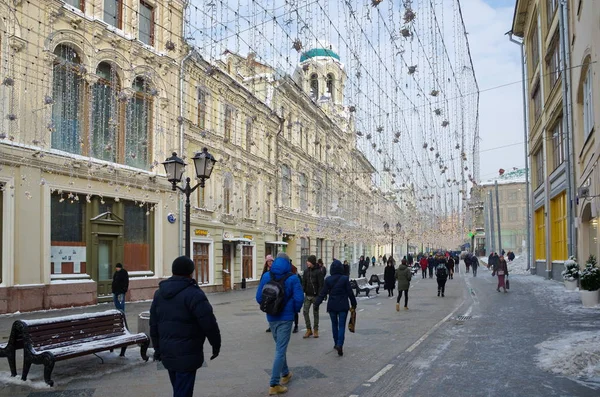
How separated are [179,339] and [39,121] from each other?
15.4m

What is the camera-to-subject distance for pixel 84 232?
21125mm

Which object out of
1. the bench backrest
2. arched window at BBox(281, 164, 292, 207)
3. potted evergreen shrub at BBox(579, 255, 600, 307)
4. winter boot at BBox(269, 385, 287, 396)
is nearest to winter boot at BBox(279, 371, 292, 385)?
winter boot at BBox(269, 385, 287, 396)

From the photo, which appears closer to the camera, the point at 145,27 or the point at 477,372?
the point at 477,372

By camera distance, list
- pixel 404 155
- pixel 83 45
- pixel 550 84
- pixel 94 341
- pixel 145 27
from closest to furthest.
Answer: pixel 94 341
pixel 83 45
pixel 404 155
pixel 145 27
pixel 550 84

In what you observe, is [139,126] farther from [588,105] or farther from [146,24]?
[588,105]

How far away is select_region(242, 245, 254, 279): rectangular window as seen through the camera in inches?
1332

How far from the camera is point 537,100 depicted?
37938mm

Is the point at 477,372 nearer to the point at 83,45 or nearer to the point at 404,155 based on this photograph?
the point at 404,155

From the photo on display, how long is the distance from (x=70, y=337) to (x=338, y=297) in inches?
173

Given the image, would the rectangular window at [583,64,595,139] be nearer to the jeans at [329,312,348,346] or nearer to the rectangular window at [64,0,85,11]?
the jeans at [329,312,348,346]

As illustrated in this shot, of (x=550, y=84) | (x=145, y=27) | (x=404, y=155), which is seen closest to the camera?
(x=404, y=155)

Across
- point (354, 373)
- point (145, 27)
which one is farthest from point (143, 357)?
point (145, 27)

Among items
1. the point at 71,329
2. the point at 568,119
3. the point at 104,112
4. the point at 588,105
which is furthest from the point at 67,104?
the point at 568,119

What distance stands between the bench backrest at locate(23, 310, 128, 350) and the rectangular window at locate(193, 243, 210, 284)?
17955 mm
